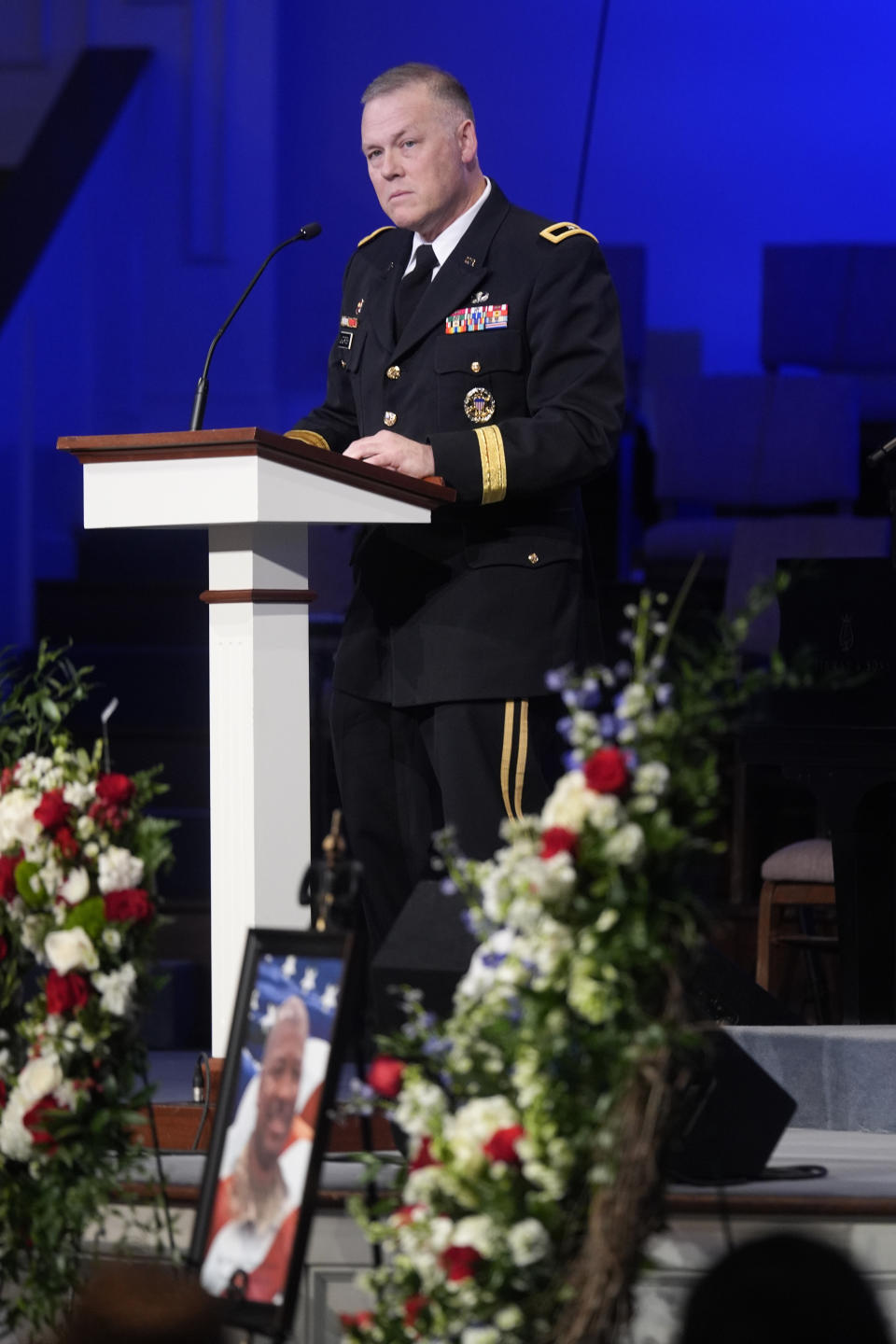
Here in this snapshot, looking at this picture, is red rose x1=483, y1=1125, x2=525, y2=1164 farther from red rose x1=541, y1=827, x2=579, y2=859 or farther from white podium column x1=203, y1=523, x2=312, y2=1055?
white podium column x1=203, y1=523, x2=312, y2=1055

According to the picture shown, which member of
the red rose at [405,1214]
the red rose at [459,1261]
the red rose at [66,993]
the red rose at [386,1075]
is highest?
the red rose at [66,993]

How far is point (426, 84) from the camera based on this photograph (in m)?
2.54

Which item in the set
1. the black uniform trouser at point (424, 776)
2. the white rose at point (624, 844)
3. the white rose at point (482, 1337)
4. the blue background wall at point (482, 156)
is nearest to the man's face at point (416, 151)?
the black uniform trouser at point (424, 776)

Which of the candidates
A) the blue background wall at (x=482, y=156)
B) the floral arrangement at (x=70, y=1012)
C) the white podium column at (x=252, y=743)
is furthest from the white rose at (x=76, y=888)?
the blue background wall at (x=482, y=156)

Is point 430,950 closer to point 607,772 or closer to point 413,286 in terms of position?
point 607,772

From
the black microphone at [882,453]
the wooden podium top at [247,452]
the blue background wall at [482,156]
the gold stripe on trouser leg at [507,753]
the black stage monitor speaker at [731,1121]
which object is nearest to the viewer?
the black stage monitor speaker at [731,1121]

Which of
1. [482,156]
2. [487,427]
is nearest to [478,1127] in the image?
[487,427]

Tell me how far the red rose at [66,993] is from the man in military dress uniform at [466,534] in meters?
0.73

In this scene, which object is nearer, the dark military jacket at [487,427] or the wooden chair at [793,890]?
the dark military jacket at [487,427]

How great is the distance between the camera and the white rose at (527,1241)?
4.93 ft

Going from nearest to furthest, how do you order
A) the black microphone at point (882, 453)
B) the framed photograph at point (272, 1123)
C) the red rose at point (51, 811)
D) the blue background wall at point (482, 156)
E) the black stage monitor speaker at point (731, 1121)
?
the framed photograph at point (272, 1123) < the red rose at point (51, 811) < the black stage monitor speaker at point (731, 1121) < the black microphone at point (882, 453) < the blue background wall at point (482, 156)

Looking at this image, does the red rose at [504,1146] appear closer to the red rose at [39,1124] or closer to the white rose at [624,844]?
the white rose at [624,844]

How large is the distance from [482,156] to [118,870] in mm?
5090

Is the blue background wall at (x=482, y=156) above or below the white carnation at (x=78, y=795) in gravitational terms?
above
